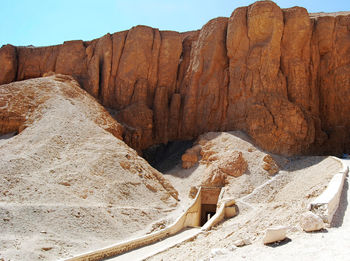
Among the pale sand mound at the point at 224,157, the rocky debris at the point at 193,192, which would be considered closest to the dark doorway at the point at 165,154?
the pale sand mound at the point at 224,157

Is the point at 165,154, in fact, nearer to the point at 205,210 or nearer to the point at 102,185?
the point at 205,210

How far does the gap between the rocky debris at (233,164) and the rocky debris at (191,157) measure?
3022mm

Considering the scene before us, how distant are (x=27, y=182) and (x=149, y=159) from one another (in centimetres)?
1787

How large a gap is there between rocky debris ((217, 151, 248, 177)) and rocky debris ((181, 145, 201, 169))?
3.02 m

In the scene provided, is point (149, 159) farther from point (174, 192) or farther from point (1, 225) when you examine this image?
point (1, 225)

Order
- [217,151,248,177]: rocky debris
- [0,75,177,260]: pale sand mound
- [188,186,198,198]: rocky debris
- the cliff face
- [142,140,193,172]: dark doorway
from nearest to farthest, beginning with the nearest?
[0,75,177,260]: pale sand mound, [188,186,198,198]: rocky debris, [217,151,248,177]: rocky debris, the cliff face, [142,140,193,172]: dark doorway

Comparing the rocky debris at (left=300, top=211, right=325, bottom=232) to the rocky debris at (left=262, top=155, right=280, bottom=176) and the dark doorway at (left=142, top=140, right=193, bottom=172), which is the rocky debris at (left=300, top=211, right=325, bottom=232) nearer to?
the rocky debris at (left=262, top=155, right=280, bottom=176)

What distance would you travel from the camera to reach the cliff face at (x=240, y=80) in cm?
3105

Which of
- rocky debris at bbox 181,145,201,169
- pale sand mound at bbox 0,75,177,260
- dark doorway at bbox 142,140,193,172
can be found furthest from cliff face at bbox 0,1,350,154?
pale sand mound at bbox 0,75,177,260

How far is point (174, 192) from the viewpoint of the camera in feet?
84.5

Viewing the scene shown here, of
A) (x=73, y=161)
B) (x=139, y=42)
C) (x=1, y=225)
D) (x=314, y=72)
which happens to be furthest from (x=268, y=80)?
(x=1, y=225)

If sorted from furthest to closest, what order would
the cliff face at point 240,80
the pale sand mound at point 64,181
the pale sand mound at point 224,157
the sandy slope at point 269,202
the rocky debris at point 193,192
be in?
the cliff face at point 240,80 → the rocky debris at point 193,192 → the pale sand mound at point 224,157 → the pale sand mound at point 64,181 → the sandy slope at point 269,202

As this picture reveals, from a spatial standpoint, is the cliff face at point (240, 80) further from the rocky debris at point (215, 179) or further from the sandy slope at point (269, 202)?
the rocky debris at point (215, 179)

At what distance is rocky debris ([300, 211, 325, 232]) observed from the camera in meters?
8.87
